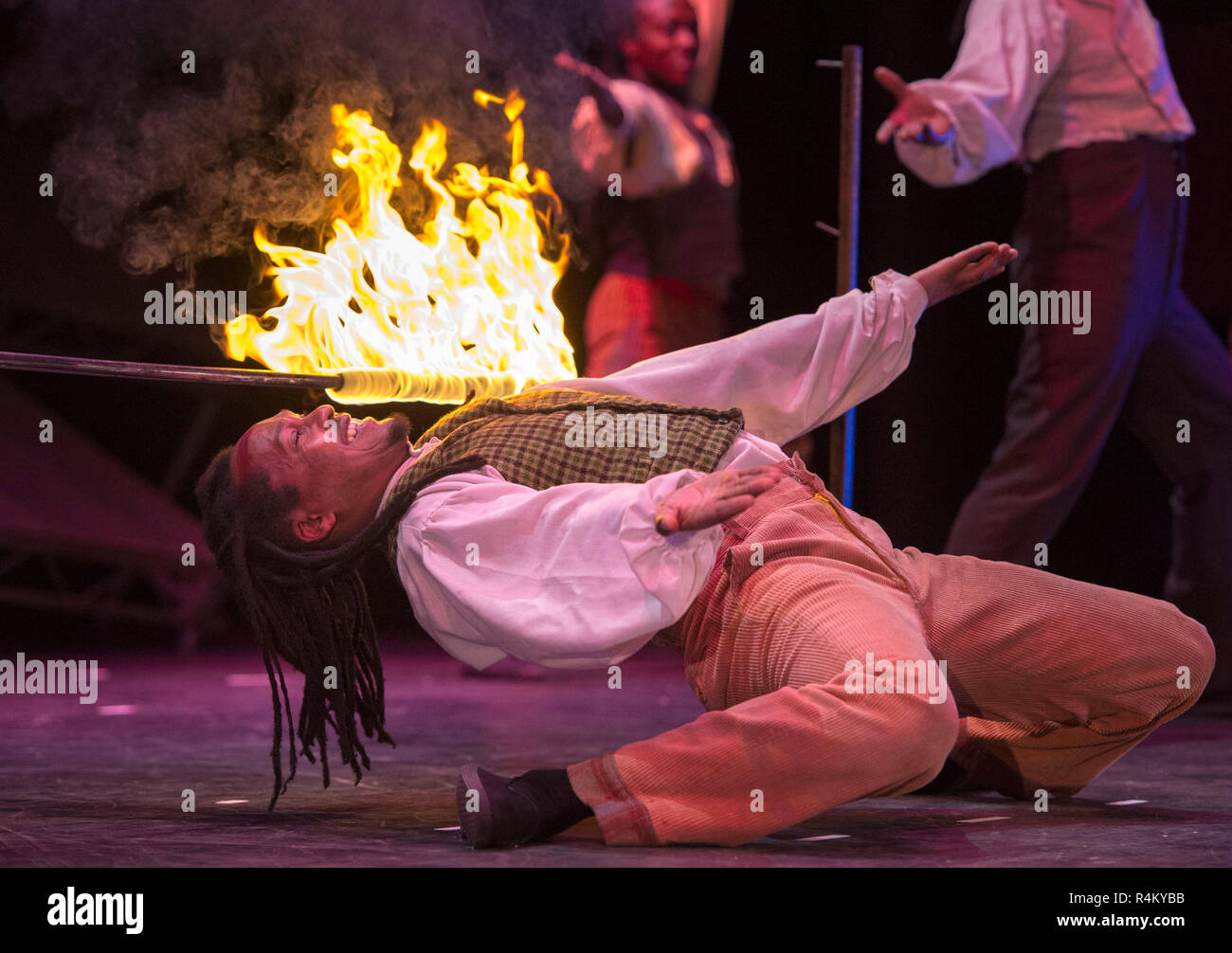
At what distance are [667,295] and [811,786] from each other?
2.94 meters

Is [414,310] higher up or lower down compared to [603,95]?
lower down

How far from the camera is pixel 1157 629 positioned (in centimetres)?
241

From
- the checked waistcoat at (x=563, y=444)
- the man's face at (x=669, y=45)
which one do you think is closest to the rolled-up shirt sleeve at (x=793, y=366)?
the checked waistcoat at (x=563, y=444)

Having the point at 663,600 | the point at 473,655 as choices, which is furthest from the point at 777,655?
the point at 473,655

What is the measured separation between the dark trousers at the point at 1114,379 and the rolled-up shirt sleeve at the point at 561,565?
1767mm

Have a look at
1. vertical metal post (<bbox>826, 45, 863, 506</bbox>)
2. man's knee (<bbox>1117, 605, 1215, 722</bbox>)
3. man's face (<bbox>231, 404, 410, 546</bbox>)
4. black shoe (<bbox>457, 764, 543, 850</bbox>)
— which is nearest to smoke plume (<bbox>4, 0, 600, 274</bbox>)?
vertical metal post (<bbox>826, 45, 863, 506</bbox>)

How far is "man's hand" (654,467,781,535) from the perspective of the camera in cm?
195

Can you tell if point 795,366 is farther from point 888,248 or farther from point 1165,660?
point 888,248

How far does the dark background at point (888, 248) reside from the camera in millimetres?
4656

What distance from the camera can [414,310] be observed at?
10.2ft

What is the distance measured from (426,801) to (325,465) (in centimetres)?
64

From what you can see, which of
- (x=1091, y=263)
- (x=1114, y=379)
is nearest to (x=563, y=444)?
(x=1114, y=379)

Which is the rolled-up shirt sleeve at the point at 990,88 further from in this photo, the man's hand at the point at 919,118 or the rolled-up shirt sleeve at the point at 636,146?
the rolled-up shirt sleeve at the point at 636,146
